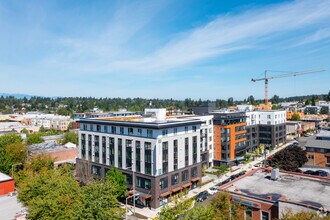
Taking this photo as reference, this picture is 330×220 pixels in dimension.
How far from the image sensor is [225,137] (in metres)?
78.8

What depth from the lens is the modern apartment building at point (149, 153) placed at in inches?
1984

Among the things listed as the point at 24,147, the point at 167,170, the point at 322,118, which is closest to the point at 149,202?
the point at 167,170

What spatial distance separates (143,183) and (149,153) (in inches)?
242

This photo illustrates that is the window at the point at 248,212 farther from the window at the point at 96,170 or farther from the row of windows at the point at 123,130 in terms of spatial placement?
the window at the point at 96,170

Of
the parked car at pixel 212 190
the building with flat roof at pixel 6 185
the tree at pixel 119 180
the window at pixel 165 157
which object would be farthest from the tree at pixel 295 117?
the building with flat roof at pixel 6 185

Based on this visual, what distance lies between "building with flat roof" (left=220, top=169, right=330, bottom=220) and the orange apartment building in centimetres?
3591

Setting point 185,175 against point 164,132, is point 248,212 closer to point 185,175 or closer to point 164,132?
point 164,132

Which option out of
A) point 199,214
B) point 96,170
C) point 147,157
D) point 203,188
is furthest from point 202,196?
point 199,214

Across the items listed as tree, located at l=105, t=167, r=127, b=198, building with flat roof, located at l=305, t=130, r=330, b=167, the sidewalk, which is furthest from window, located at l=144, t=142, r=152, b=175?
building with flat roof, located at l=305, t=130, r=330, b=167

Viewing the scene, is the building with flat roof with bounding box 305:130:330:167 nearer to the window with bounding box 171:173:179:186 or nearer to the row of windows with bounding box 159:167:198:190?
the row of windows with bounding box 159:167:198:190

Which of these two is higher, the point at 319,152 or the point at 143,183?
the point at 319,152

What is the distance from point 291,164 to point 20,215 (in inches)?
2101

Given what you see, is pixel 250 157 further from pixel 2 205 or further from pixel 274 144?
pixel 2 205

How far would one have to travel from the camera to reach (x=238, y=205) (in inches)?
1235
